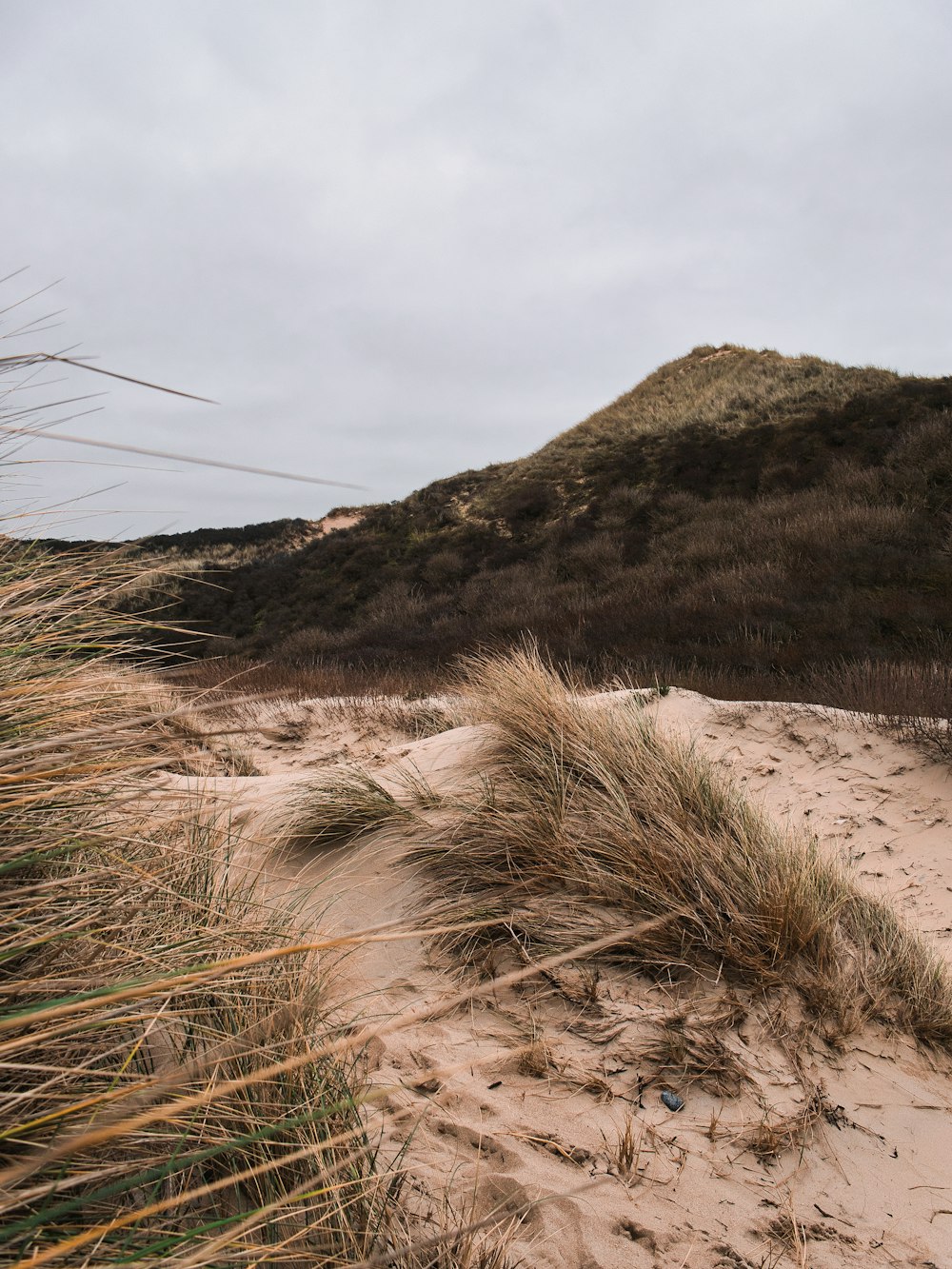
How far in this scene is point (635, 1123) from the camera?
2023mm

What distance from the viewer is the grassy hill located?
26.8 ft

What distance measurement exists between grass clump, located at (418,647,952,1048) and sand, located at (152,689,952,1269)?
5.1 inches

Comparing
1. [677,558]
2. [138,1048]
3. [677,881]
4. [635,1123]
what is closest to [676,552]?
[677,558]

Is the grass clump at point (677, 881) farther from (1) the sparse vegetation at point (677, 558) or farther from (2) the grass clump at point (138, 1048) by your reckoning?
(1) the sparse vegetation at point (677, 558)

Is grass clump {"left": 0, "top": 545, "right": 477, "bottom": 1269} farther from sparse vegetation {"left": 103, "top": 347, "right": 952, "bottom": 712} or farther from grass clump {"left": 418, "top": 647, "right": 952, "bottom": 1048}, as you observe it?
grass clump {"left": 418, "top": 647, "right": 952, "bottom": 1048}

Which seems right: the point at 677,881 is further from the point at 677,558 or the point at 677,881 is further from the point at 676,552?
the point at 676,552

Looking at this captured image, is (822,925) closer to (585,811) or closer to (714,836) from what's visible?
(714,836)

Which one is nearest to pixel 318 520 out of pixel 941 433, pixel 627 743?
pixel 941 433

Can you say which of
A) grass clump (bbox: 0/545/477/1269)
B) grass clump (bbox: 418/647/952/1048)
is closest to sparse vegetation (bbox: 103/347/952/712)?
grass clump (bbox: 0/545/477/1269)

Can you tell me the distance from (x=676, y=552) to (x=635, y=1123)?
38.4 feet

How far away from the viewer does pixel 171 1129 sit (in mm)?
1337

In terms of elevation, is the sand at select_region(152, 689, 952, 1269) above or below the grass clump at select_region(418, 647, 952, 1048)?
below

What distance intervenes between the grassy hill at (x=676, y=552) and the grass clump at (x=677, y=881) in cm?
180

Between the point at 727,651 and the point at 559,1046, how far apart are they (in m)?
5.79
